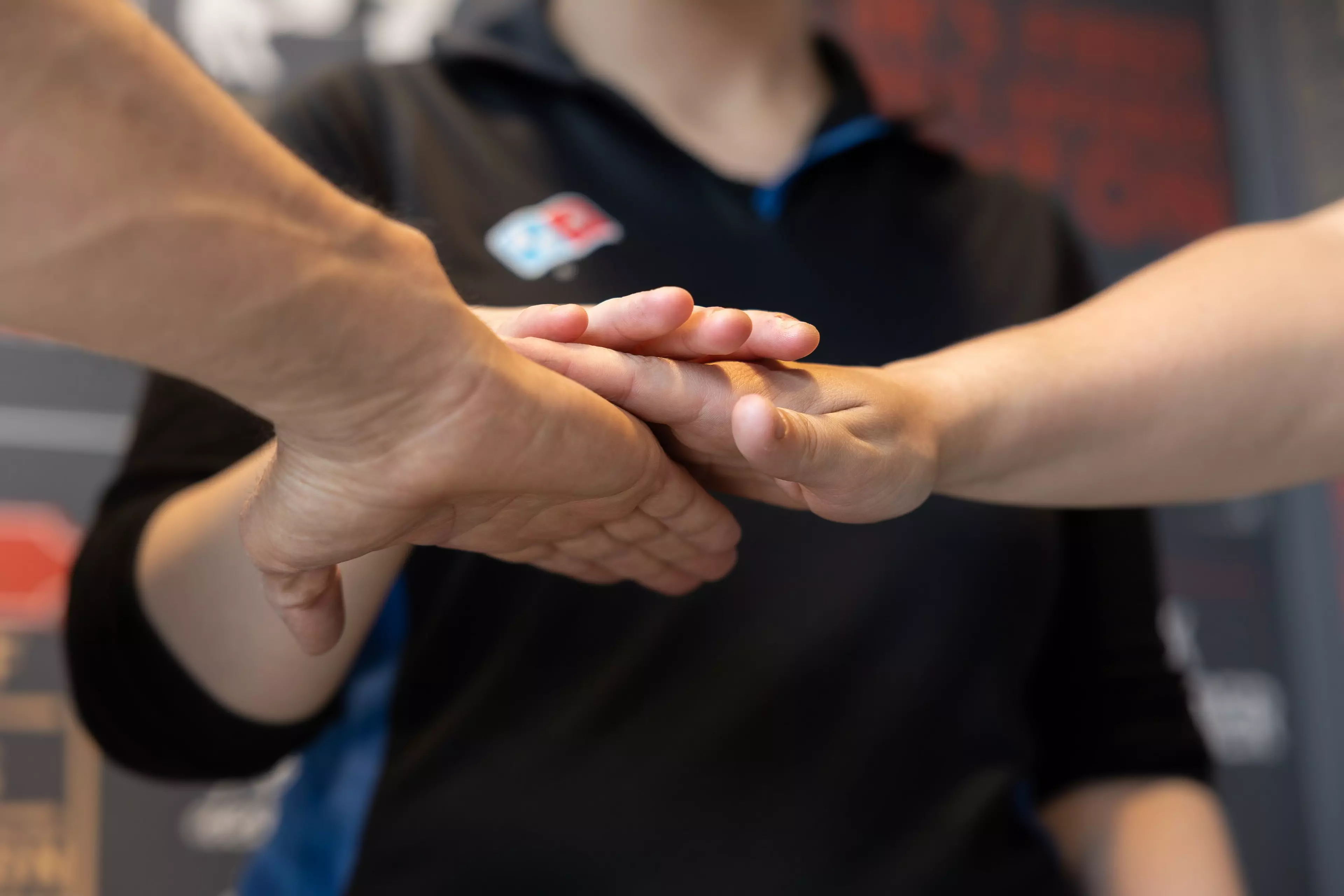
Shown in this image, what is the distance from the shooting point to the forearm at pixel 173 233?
0.30 meters

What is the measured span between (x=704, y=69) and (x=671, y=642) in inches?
19.6

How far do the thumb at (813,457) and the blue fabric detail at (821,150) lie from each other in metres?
0.38

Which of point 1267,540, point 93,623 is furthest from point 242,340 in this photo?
point 1267,540

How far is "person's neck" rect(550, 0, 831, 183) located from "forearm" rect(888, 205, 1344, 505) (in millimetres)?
339

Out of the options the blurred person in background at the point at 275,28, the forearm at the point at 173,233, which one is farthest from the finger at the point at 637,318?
the blurred person in background at the point at 275,28

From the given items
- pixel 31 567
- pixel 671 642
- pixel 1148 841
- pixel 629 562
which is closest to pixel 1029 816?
pixel 1148 841

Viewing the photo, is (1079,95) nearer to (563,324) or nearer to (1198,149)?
(1198,149)

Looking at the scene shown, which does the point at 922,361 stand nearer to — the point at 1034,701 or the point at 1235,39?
the point at 1034,701

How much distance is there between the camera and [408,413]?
1.29 feet

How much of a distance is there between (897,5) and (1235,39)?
62cm

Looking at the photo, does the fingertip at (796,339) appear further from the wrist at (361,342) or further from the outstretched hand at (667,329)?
the wrist at (361,342)

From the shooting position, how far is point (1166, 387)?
1.99 ft

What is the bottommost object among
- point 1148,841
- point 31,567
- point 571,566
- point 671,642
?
point 31,567

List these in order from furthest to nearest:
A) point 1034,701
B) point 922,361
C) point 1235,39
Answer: point 1235,39 → point 1034,701 → point 922,361
